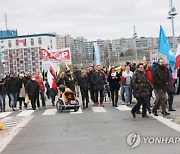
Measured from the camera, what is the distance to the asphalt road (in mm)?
9070

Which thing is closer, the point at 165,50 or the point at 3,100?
the point at 165,50

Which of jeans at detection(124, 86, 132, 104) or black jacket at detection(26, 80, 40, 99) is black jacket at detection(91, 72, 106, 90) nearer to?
jeans at detection(124, 86, 132, 104)

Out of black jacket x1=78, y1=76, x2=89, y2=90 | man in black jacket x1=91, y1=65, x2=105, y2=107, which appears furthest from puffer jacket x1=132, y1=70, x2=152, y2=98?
man in black jacket x1=91, y1=65, x2=105, y2=107

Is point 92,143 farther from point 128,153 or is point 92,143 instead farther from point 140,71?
point 140,71

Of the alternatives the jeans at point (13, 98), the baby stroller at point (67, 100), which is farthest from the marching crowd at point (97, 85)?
the baby stroller at point (67, 100)

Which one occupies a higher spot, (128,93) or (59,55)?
(59,55)

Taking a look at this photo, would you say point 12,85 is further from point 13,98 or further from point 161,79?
point 161,79

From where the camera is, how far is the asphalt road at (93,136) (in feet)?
29.8

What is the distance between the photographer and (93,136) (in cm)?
1091

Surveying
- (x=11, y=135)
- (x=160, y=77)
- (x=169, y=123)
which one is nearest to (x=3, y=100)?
(x=11, y=135)

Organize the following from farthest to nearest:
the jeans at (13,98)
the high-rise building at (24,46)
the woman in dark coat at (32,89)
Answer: the high-rise building at (24,46)
the jeans at (13,98)
the woman in dark coat at (32,89)

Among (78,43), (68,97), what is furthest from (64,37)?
(68,97)

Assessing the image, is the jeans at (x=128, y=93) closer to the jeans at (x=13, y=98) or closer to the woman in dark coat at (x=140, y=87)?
the woman in dark coat at (x=140, y=87)

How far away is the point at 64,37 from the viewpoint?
501 feet
